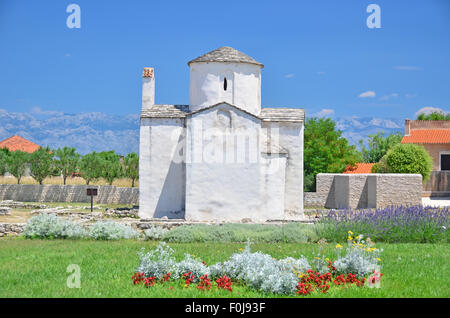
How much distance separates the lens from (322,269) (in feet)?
28.3

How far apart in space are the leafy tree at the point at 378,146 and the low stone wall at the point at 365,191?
29007mm

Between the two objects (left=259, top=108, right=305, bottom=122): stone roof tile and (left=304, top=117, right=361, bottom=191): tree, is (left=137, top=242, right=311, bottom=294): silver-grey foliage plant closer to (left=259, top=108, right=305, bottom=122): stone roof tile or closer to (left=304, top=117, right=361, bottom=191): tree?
(left=259, top=108, right=305, bottom=122): stone roof tile

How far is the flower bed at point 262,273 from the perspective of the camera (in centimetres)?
810

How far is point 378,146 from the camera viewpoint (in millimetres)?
56312

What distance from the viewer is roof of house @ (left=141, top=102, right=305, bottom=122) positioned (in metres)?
21.5

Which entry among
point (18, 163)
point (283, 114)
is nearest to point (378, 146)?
point (283, 114)

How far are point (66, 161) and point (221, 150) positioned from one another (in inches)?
783

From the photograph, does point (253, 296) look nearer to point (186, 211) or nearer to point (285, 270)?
point (285, 270)

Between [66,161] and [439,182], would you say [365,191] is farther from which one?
[66,161]

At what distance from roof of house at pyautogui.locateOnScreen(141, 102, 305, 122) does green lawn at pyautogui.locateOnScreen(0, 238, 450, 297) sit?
8535 mm

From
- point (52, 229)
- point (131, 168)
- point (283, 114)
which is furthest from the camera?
point (131, 168)

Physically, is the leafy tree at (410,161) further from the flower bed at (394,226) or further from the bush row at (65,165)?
the flower bed at (394,226)

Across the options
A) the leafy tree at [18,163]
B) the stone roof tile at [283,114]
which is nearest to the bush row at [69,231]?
the stone roof tile at [283,114]

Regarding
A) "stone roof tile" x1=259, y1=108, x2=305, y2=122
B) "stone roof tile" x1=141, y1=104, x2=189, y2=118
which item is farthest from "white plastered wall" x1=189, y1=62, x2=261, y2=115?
"stone roof tile" x1=141, y1=104, x2=189, y2=118
